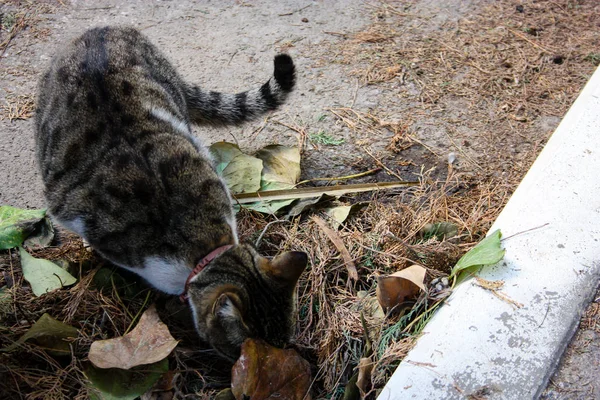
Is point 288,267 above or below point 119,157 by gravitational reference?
below

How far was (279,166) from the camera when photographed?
349cm

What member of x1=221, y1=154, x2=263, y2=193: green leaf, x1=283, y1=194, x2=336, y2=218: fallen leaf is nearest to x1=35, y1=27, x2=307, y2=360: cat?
x1=221, y1=154, x2=263, y2=193: green leaf

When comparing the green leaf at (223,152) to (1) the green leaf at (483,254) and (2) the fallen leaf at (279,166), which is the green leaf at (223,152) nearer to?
(2) the fallen leaf at (279,166)

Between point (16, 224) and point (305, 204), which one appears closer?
point (16, 224)

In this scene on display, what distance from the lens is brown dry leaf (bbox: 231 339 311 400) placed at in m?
2.26

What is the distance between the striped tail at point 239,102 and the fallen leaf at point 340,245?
3.05 feet

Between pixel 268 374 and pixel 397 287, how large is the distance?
2.39 ft

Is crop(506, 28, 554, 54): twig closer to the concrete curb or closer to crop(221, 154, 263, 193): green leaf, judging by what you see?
the concrete curb

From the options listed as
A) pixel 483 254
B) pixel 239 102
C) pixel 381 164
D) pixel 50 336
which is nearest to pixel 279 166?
pixel 239 102

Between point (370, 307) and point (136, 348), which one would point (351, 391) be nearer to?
point (370, 307)

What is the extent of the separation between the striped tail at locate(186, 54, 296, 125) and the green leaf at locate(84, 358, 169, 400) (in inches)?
68.9

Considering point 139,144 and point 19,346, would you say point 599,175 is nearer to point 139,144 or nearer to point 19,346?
point 139,144

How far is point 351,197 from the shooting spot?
11.0 ft

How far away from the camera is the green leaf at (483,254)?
2.57m
